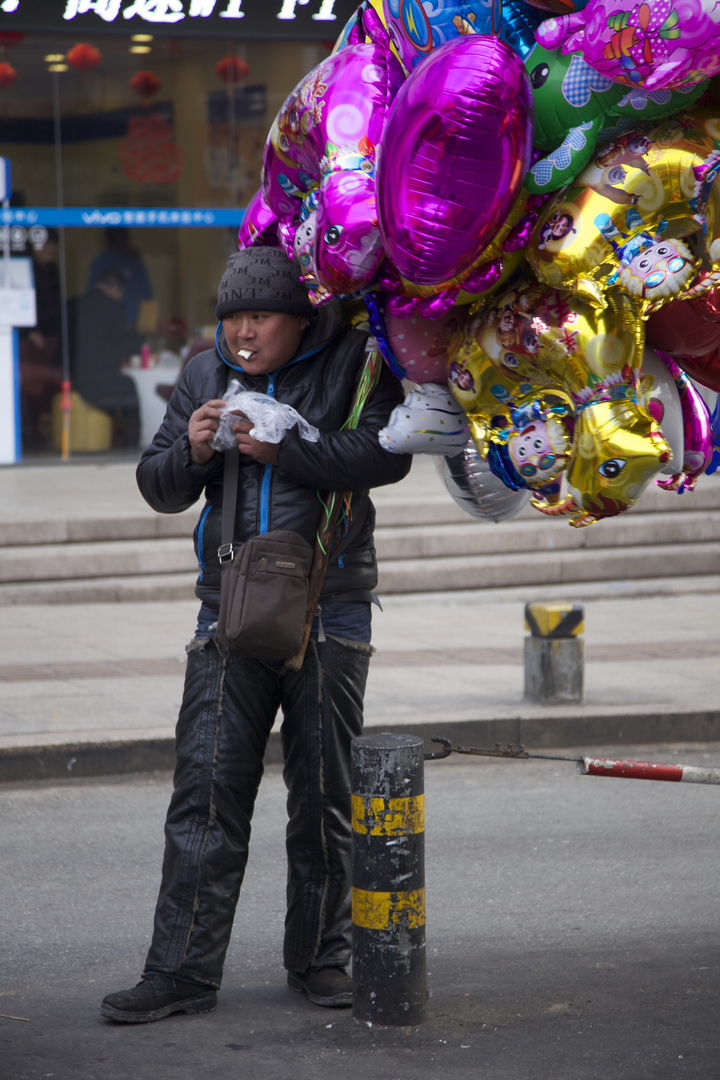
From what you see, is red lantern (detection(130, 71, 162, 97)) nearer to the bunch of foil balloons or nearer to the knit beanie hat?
the knit beanie hat

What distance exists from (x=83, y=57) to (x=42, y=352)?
2.97 meters

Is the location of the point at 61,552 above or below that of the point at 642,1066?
above

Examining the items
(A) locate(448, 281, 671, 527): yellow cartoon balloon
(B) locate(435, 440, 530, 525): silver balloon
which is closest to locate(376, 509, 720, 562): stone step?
(B) locate(435, 440, 530, 525): silver balloon

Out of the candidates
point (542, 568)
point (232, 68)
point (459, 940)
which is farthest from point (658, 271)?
point (232, 68)

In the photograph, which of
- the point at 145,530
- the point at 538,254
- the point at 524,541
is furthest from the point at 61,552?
the point at 538,254

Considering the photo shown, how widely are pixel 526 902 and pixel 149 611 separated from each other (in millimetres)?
5402

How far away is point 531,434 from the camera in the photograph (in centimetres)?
338

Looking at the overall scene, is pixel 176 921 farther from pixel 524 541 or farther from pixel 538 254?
pixel 524 541

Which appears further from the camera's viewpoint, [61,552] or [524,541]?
[524,541]

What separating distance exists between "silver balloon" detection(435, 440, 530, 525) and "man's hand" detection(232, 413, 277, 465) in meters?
0.49

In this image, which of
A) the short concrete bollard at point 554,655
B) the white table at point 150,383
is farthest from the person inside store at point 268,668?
the white table at point 150,383

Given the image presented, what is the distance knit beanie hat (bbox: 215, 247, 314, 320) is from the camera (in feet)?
12.2

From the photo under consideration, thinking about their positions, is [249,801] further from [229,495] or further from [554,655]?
[554,655]

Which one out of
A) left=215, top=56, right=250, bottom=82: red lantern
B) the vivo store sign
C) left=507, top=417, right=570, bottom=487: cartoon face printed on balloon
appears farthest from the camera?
left=215, top=56, right=250, bottom=82: red lantern
